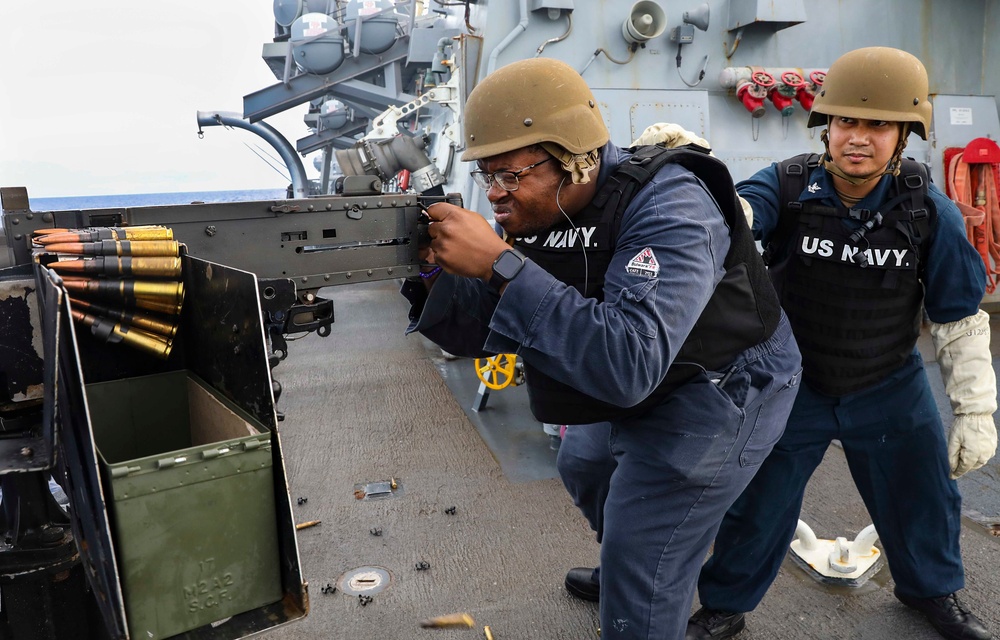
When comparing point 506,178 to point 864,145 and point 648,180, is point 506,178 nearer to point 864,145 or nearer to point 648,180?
point 648,180

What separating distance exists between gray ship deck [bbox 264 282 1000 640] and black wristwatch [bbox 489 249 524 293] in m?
1.50

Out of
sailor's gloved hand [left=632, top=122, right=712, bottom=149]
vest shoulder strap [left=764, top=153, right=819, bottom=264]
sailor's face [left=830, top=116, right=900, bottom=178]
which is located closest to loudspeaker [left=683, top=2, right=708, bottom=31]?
sailor's gloved hand [left=632, top=122, right=712, bottom=149]

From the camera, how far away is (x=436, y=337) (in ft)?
7.11

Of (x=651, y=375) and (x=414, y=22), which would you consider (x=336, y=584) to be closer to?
(x=651, y=375)

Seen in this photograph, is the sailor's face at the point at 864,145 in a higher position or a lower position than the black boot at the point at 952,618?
higher

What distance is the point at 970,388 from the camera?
235 centimetres

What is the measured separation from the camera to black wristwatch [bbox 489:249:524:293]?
1620 millimetres

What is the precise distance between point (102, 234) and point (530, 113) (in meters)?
0.98

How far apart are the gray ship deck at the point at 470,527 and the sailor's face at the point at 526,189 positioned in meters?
1.51

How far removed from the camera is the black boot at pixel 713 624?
8.06ft

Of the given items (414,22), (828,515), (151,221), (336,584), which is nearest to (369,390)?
(336,584)

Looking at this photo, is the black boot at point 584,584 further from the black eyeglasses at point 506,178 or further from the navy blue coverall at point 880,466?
the black eyeglasses at point 506,178

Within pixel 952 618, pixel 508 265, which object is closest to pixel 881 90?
pixel 508 265

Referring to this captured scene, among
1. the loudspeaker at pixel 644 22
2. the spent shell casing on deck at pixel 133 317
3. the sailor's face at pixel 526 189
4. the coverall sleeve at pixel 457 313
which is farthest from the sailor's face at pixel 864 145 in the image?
the loudspeaker at pixel 644 22
